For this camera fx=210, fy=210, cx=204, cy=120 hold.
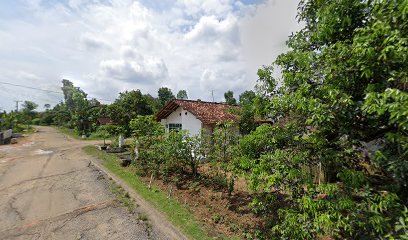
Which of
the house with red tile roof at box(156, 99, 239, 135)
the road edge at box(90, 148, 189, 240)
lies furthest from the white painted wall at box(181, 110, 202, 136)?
the road edge at box(90, 148, 189, 240)

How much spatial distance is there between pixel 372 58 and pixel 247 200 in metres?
5.42

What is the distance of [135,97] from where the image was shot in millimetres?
25031

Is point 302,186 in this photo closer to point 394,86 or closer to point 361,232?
point 361,232

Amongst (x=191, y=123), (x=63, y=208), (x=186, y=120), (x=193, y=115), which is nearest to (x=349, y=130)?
(x=63, y=208)

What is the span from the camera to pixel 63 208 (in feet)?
21.8

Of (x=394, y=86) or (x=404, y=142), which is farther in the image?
(x=394, y=86)

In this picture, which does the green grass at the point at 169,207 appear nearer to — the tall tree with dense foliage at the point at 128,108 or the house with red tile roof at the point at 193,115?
the house with red tile roof at the point at 193,115

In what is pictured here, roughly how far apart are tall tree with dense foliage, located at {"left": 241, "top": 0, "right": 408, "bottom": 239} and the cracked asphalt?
355 centimetres

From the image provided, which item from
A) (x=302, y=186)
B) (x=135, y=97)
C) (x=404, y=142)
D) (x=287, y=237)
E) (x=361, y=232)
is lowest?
(x=287, y=237)

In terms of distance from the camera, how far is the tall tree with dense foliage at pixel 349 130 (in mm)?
2473

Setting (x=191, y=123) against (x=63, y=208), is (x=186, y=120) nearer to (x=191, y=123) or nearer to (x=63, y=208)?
(x=191, y=123)

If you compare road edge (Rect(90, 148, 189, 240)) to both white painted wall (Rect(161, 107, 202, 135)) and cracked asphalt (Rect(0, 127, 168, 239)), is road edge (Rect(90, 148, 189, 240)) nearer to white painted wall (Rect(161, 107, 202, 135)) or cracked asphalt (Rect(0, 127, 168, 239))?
cracked asphalt (Rect(0, 127, 168, 239))

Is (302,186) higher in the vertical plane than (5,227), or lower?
higher

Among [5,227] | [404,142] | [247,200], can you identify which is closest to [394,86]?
[404,142]
